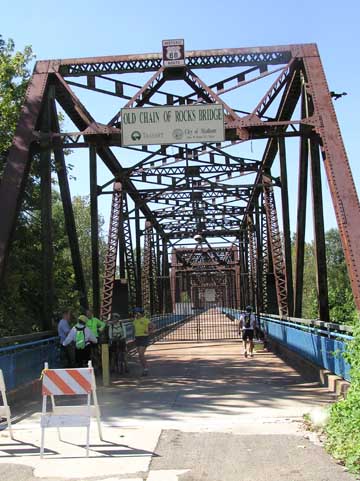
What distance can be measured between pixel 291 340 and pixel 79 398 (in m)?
6.97

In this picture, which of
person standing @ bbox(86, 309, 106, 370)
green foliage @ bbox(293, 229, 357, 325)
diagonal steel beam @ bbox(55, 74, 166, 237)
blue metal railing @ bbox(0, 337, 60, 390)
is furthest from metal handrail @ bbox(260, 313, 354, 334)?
diagonal steel beam @ bbox(55, 74, 166, 237)

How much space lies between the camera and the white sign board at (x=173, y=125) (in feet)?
45.8

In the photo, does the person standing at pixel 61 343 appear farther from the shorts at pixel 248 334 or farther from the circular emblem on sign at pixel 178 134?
the shorts at pixel 248 334

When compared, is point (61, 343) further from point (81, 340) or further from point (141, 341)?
point (141, 341)

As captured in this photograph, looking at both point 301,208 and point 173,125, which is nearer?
point 173,125

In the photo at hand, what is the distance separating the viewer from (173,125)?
14.0 metres

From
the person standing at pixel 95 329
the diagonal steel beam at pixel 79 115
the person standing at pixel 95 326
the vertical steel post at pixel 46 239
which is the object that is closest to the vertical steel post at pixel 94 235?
the diagonal steel beam at pixel 79 115

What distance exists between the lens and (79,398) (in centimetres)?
1054

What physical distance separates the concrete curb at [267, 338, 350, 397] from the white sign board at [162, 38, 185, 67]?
7.88m

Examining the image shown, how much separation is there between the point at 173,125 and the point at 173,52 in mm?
1950

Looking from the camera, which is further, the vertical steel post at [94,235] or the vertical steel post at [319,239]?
the vertical steel post at [94,235]

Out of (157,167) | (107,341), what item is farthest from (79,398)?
(157,167)

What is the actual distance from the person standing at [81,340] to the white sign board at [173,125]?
4.79m

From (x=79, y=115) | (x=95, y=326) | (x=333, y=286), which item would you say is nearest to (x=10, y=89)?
(x=79, y=115)
